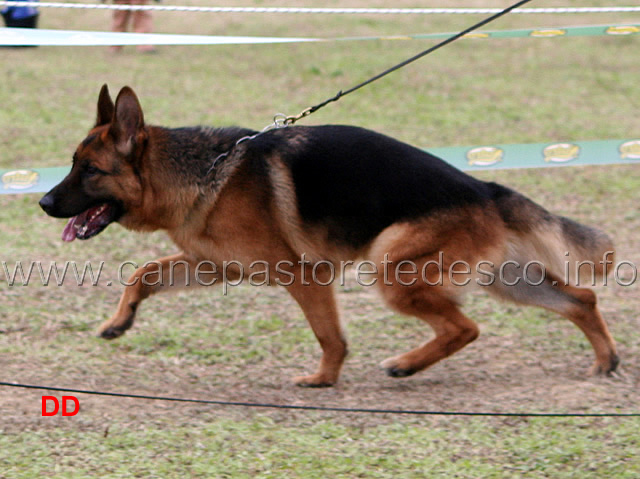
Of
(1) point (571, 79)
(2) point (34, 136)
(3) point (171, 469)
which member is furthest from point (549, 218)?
(1) point (571, 79)

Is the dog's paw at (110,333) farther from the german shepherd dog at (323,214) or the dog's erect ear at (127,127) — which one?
the dog's erect ear at (127,127)

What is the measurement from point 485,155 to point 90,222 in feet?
10.7

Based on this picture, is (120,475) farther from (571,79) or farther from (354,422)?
(571,79)

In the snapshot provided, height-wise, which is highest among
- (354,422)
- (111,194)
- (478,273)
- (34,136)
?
(111,194)

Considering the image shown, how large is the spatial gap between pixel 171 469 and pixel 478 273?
1852mm

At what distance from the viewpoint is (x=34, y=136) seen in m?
8.86

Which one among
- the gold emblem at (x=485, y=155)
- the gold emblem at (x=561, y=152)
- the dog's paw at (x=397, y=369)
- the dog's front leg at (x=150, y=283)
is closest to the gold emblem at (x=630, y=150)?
the gold emblem at (x=561, y=152)

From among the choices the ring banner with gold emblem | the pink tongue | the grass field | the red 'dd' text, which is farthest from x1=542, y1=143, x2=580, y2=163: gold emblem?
the red 'dd' text

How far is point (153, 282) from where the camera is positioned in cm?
466

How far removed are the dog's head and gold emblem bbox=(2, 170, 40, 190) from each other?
5.69ft

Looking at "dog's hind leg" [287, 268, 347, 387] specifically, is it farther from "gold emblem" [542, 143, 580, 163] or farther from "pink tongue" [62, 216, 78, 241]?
"gold emblem" [542, 143, 580, 163]

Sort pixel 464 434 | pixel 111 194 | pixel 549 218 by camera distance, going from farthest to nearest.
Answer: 1. pixel 549 218
2. pixel 111 194
3. pixel 464 434

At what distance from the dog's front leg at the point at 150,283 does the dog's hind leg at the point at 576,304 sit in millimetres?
1687

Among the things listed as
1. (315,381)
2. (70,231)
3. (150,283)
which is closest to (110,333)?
(150,283)
